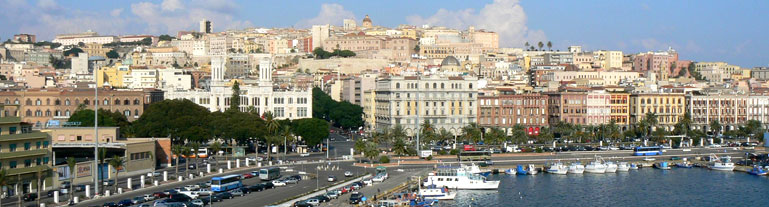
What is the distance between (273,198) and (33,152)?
370 inches

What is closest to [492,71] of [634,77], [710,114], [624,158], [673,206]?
[634,77]

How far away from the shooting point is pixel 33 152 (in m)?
40.3

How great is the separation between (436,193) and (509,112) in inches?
1293

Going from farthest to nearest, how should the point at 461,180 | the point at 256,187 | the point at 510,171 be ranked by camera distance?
1. the point at 510,171
2. the point at 461,180
3. the point at 256,187

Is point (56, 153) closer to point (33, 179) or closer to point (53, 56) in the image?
point (33, 179)

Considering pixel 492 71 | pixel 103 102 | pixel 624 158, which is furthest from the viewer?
pixel 492 71

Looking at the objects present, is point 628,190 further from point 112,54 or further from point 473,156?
point 112,54

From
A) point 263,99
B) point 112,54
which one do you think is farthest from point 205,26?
point 263,99

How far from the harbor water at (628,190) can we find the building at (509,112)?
19.3 m

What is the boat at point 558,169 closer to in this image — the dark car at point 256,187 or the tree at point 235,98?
the dark car at point 256,187

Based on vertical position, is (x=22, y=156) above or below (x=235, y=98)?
below

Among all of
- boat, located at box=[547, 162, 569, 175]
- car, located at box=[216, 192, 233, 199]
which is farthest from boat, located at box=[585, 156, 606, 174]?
car, located at box=[216, 192, 233, 199]

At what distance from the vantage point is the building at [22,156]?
127 ft

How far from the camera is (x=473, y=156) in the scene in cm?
5697
